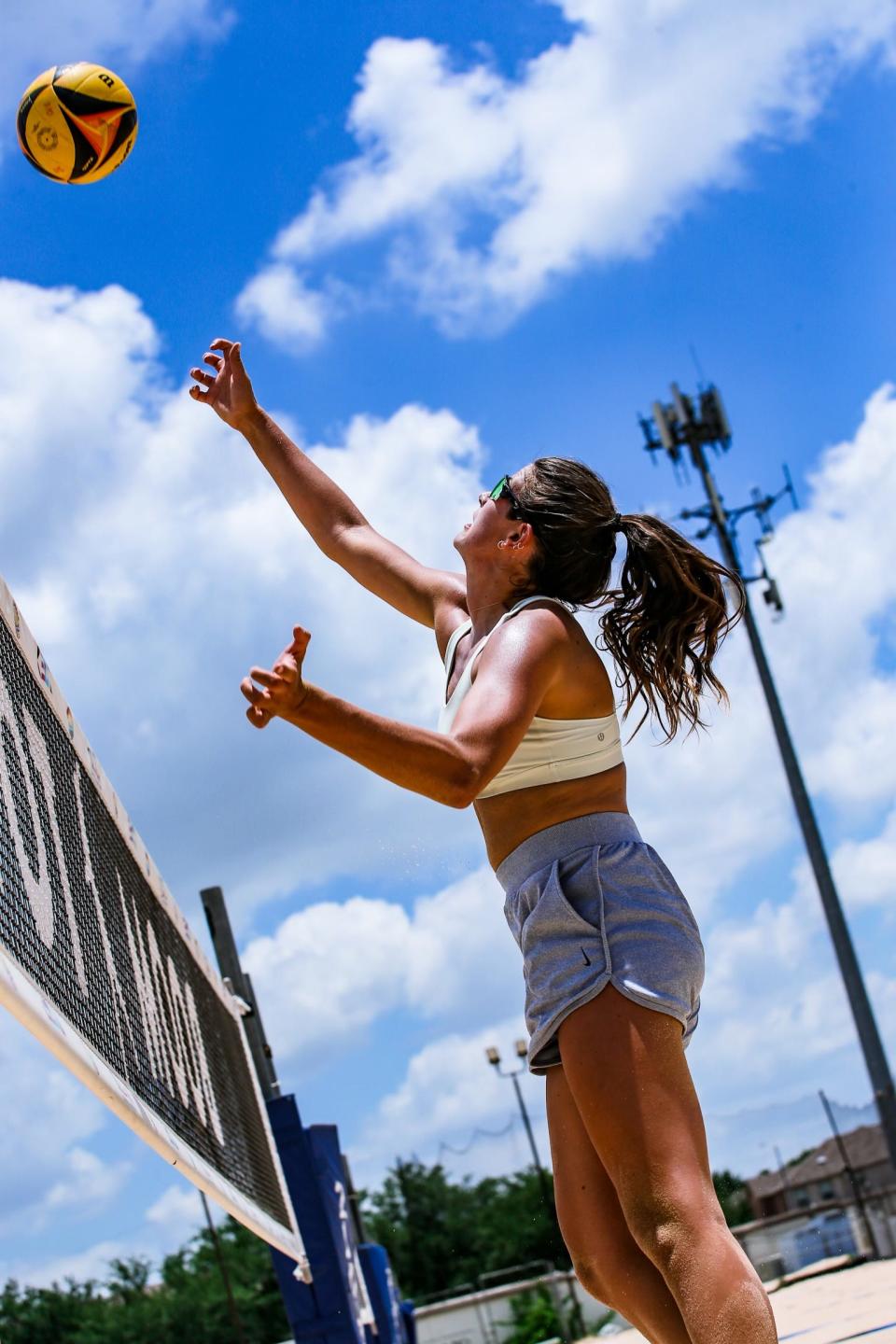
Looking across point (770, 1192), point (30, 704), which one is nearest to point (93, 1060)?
point (30, 704)

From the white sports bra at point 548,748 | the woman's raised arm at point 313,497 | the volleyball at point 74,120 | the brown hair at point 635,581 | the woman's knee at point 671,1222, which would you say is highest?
the volleyball at point 74,120

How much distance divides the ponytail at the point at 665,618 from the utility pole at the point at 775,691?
1198 cm

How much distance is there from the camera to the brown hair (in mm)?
3145

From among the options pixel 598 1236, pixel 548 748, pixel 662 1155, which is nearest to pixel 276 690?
pixel 548 748

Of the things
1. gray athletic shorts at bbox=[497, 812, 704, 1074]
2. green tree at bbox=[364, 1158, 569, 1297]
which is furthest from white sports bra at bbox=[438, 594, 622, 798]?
green tree at bbox=[364, 1158, 569, 1297]

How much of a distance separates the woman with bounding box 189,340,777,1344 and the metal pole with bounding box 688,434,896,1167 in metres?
14.8

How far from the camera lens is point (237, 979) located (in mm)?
7512

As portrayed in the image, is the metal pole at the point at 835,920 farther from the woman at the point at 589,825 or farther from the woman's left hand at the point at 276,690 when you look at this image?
the woman's left hand at the point at 276,690

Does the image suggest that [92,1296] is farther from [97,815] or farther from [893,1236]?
[97,815]

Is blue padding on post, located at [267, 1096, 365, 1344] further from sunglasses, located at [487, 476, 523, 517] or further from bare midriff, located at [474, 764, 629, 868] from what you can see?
sunglasses, located at [487, 476, 523, 517]

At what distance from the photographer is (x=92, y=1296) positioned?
155ft

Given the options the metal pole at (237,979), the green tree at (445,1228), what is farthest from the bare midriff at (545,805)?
the green tree at (445,1228)

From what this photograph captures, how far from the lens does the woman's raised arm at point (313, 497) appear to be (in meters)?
3.83

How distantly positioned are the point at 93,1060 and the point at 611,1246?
1135mm
